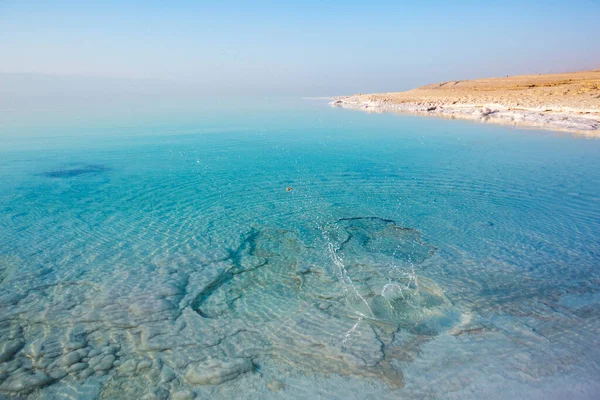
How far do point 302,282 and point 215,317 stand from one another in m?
1.56

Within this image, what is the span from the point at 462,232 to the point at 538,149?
10769mm

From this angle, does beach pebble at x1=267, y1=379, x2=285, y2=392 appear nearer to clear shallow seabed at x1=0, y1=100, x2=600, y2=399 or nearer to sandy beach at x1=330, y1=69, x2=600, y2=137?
clear shallow seabed at x1=0, y1=100, x2=600, y2=399

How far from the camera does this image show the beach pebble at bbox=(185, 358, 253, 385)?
4355 millimetres

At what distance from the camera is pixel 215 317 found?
5477mm

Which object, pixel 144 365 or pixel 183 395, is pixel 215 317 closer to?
pixel 144 365

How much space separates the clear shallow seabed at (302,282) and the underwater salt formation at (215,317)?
Result: 0.09 feet

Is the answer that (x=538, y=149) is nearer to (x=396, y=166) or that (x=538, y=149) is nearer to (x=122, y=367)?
(x=396, y=166)

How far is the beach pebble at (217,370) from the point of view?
4.36 metres

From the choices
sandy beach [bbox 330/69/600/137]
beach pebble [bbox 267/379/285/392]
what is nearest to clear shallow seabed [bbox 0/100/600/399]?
beach pebble [bbox 267/379/285/392]

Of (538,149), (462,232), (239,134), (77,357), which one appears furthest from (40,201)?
(538,149)

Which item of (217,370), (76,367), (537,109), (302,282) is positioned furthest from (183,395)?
(537,109)

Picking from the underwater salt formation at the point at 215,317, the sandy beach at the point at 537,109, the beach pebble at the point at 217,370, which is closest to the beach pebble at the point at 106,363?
the underwater salt formation at the point at 215,317

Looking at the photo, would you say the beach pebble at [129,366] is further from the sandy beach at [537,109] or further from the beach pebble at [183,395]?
the sandy beach at [537,109]

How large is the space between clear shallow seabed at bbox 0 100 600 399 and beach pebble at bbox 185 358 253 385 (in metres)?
0.02
